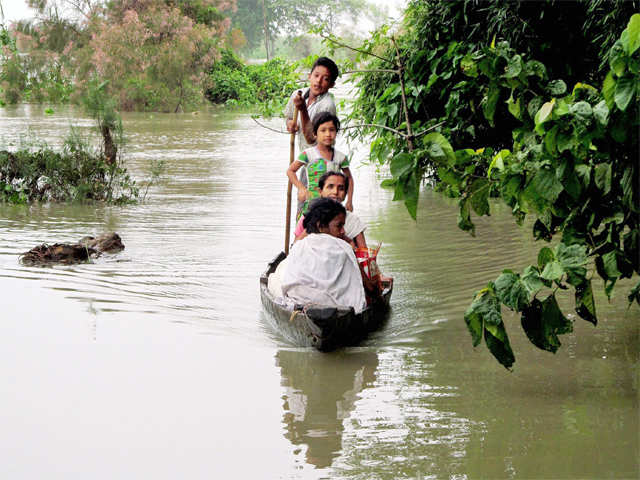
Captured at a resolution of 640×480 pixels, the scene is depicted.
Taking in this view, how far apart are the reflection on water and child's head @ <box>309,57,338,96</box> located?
2.27 m

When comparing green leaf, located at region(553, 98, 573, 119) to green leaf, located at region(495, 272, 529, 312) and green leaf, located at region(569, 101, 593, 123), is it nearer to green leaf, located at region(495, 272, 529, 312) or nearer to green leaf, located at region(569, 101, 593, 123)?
green leaf, located at region(569, 101, 593, 123)

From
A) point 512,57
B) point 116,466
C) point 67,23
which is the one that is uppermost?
point 67,23

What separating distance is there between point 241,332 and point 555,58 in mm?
4549

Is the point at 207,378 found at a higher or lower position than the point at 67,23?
lower

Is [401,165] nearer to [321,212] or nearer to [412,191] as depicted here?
[412,191]

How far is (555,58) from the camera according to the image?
846 cm

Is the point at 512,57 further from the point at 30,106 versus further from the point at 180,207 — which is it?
the point at 30,106

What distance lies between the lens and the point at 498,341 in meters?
3.73

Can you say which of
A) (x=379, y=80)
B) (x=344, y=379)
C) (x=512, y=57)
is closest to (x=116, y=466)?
(x=344, y=379)

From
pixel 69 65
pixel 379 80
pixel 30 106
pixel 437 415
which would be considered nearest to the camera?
pixel 437 415

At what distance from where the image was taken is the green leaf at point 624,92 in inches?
130

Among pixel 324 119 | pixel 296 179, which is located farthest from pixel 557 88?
pixel 296 179

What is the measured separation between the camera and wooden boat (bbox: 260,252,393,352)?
16.9 ft

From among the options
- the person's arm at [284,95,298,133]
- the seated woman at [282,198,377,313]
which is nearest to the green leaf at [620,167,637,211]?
the seated woman at [282,198,377,313]
